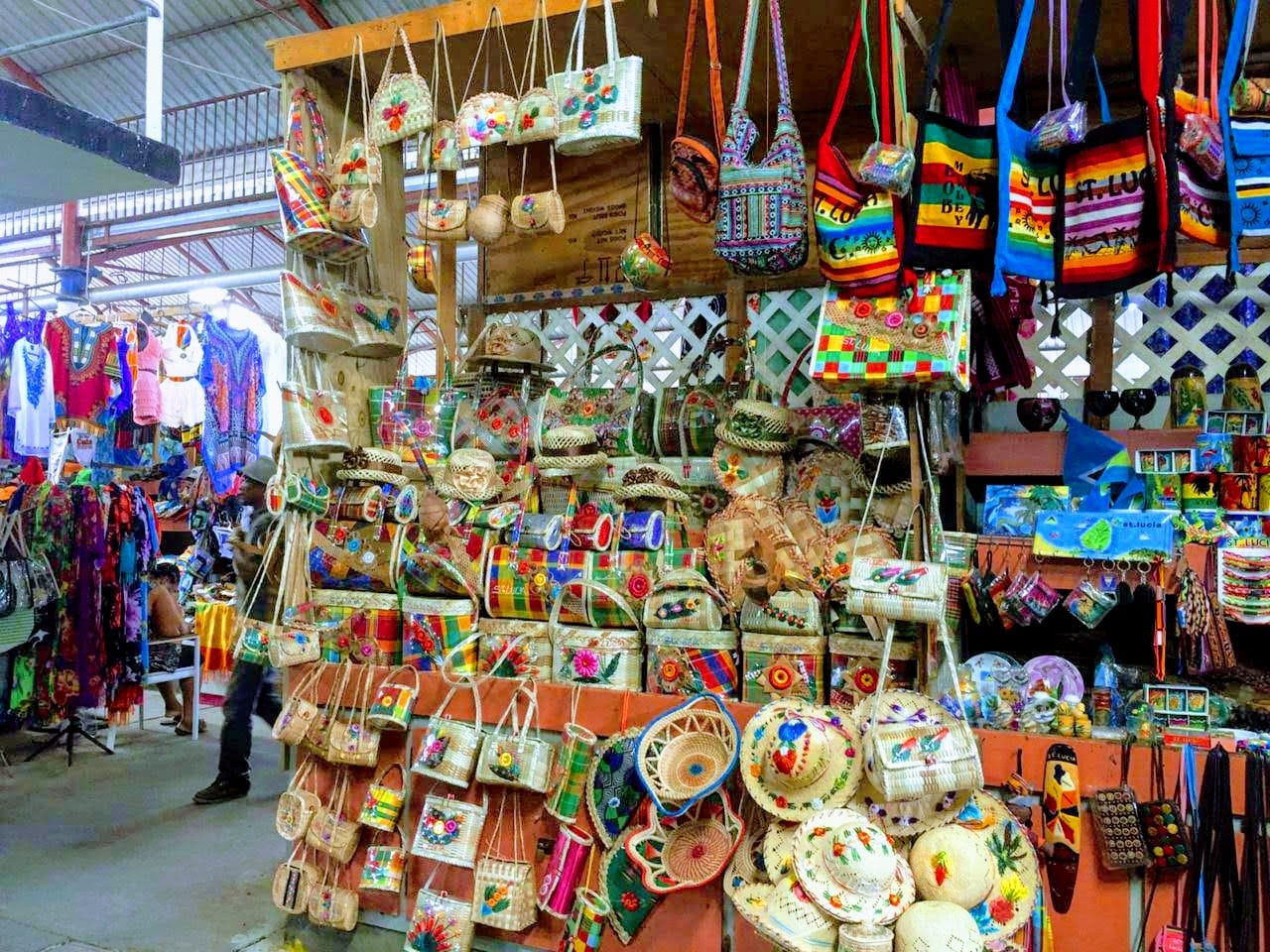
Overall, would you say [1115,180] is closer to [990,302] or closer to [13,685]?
[990,302]

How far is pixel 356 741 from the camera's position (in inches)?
121

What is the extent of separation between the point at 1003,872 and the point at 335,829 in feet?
6.40

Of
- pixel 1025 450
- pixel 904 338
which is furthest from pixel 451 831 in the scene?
pixel 1025 450

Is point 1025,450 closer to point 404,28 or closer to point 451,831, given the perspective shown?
point 451,831

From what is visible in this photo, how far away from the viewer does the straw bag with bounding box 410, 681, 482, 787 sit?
2855mm

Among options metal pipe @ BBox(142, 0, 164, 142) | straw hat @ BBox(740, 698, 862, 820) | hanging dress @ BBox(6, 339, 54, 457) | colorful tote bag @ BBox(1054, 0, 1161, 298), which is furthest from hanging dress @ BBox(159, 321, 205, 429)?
colorful tote bag @ BBox(1054, 0, 1161, 298)

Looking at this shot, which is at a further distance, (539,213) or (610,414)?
(610,414)

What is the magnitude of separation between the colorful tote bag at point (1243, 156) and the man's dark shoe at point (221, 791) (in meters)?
4.81

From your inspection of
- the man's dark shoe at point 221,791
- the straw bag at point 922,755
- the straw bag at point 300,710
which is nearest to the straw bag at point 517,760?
the straw bag at point 300,710

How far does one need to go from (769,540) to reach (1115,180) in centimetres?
124

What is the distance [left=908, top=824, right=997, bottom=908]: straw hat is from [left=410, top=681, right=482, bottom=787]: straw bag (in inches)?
49.3

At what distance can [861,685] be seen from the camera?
271cm

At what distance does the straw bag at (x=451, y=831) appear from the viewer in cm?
286

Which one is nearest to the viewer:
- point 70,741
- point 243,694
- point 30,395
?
point 243,694
